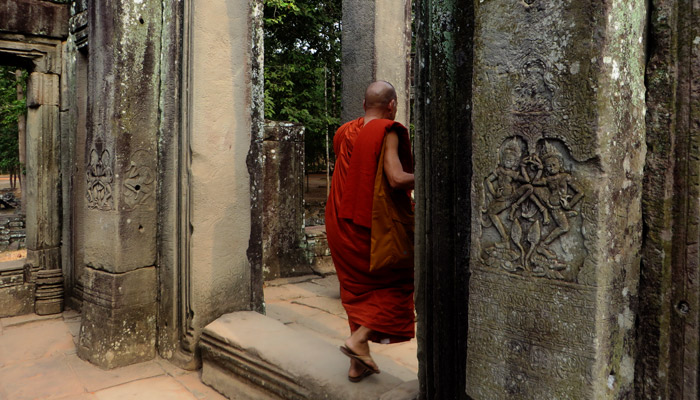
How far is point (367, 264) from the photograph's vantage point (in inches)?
95.8

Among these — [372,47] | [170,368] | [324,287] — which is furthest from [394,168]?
[324,287]

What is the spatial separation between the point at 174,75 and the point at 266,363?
6.84 ft

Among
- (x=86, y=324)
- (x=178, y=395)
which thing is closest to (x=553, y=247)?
(x=178, y=395)

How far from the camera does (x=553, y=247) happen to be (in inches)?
52.0

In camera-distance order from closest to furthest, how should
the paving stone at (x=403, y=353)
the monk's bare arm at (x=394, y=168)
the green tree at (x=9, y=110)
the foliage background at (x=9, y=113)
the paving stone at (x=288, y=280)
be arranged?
the monk's bare arm at (x=394, y=168)
the paving stone at (x=403, y=353)
the paving stone at (x=288, y=280)
the green tree at (x=9, y=110)
the foliage background at (x=9, y=113)

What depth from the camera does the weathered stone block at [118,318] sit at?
3.41 metres

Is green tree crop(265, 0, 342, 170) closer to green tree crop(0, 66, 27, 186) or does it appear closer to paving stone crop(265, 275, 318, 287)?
green tree crop(0, 66, 27, 186)

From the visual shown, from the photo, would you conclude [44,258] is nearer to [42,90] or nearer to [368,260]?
[42,90]

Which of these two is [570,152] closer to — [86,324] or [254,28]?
[254,28]

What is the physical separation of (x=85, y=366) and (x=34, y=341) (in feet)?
2.94

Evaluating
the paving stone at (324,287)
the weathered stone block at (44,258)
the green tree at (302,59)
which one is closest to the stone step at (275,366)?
the paving stone at (324,287)

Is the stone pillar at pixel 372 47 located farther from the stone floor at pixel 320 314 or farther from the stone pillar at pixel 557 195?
the stone pillar at pixel 557 195

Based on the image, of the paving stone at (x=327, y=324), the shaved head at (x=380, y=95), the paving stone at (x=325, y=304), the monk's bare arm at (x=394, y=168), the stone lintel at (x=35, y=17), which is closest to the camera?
the monk's bare arm at (x=394, y=168)

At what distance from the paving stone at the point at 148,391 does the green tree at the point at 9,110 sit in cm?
590
